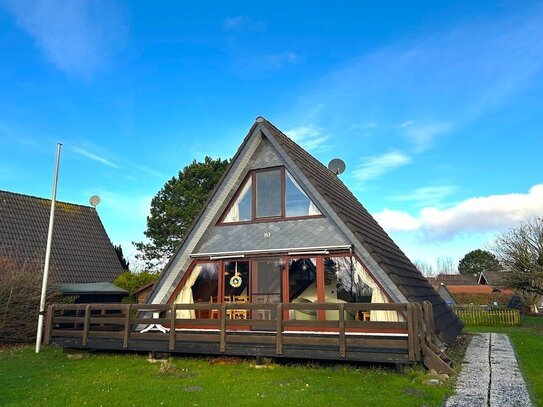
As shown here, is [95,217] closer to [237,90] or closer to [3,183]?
[3,183]

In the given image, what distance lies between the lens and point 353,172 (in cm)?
1842

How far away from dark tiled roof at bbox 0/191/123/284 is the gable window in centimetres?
848

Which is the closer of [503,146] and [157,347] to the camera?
[157,347]

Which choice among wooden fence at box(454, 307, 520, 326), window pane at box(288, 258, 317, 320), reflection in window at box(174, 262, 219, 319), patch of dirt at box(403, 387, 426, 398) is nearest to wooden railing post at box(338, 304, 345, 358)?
patch of dirt at box(403, 387, 426, 398)

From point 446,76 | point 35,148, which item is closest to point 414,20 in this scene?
point 446,76

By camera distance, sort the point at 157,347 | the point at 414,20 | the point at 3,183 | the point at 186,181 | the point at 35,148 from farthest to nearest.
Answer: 1. the point at 186,181
2. the point at 3,183
3. the point at 35,148
4. the point at 414,20
5. the point at 157,347

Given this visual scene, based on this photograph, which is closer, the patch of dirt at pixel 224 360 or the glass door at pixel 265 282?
the patch of dirt at pixel 224 360

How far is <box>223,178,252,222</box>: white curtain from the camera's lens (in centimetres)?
1225

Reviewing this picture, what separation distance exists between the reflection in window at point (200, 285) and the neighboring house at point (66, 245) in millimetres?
6487

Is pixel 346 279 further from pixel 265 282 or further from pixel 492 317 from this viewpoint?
pixel 492 317

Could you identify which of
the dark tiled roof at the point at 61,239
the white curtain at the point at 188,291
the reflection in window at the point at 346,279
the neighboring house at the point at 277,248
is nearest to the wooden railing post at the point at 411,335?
the neighboring house at the point at 277,248

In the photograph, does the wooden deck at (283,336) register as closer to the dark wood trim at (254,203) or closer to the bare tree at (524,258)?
the dark wood trim at (254,203)

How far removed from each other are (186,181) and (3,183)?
14270 mm

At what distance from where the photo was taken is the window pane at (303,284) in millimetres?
10656
